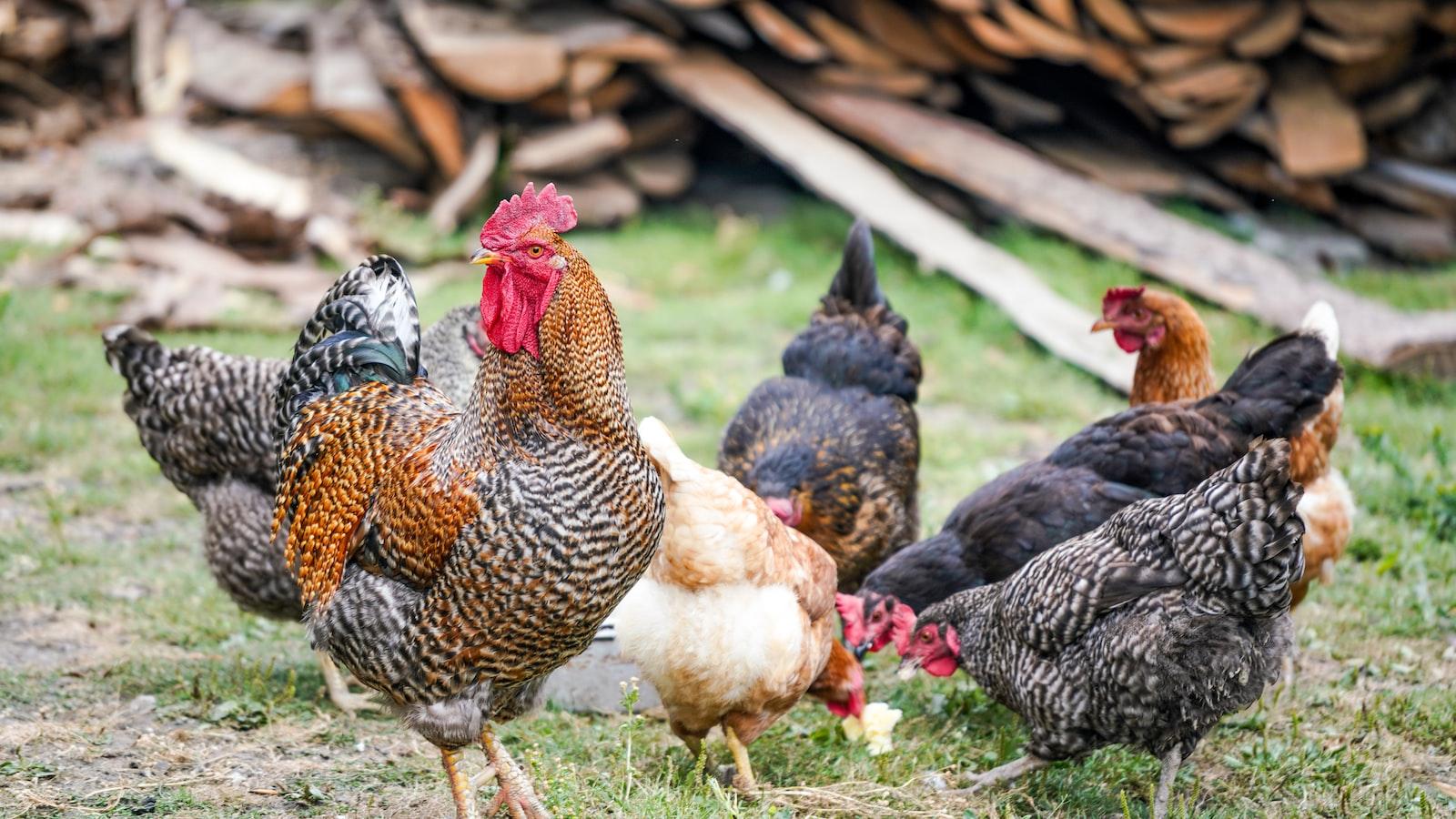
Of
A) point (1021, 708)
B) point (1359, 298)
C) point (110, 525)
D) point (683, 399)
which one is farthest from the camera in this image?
point (1359, 298)

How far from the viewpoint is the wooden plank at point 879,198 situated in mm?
8109

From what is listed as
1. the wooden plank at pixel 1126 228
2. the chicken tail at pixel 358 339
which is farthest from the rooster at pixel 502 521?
the wooden plank at pixel 1126 228

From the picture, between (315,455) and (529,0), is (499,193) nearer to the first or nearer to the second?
(529,0)

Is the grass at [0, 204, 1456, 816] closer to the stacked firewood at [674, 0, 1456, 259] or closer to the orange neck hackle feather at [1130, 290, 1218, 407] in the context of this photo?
the orange neck hackle feather at [1130, 290, 1218, 407]

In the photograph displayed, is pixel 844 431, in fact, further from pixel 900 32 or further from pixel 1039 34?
pixel 900 32

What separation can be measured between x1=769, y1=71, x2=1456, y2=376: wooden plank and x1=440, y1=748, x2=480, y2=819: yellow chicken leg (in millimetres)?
6028

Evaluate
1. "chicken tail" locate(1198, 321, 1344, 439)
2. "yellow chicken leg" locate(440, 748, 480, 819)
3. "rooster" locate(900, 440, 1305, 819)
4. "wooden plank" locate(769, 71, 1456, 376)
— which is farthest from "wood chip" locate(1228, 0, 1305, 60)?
"yellow chicken leg" locate(440, 748, 480, 819)

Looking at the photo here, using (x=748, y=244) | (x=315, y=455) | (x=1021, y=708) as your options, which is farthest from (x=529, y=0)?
(x=1021, y=708)

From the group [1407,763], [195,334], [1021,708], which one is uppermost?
[195,334]

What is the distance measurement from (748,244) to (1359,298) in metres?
4.52

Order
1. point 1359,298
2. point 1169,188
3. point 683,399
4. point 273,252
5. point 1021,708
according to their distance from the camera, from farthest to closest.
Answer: point 1169,188, point 273,252, point 1359,298, point 683,399, point 1021,708

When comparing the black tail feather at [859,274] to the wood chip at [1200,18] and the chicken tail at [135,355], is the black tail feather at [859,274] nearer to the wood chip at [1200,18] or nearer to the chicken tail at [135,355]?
the chicken tail at [135,355]

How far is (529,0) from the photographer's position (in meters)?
9.87

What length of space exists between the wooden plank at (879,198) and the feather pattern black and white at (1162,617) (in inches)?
155
